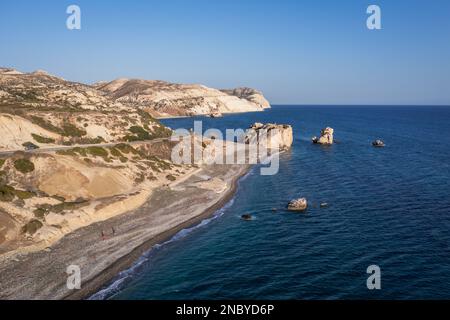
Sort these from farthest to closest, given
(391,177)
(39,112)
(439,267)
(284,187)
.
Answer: (39,112) < (391,177) < (284,187) < (439,267)

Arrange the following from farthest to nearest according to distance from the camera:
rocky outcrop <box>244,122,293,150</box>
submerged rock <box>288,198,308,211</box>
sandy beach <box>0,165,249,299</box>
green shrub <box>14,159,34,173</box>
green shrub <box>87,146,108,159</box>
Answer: rocky outcrop <box>244,122,293,150</box> < green shrub <box>87,146,108,159</box> < green shrub <box>14,159,34,173</box> < submerged rock <box>288,198,308,211</box> < sandy beach <box>0,165,249,299</box>

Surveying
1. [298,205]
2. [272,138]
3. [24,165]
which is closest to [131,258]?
[298,205]

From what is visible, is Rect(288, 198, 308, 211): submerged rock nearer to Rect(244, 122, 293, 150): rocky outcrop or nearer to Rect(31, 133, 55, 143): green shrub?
Rect(31, 133, 55, 143): green shrub

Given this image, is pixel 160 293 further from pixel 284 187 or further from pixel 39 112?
pixel 39 112

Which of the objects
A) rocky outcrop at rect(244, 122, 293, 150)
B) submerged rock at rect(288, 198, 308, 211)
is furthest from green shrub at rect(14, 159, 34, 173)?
rocky outcrop at rect(244, 122, 293, 150)

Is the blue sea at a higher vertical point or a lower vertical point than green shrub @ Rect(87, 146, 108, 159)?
lower

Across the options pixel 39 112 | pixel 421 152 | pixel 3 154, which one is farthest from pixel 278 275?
pixel 421 152

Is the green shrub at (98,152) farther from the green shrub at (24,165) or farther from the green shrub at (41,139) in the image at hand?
the green shrub at (24,165)
